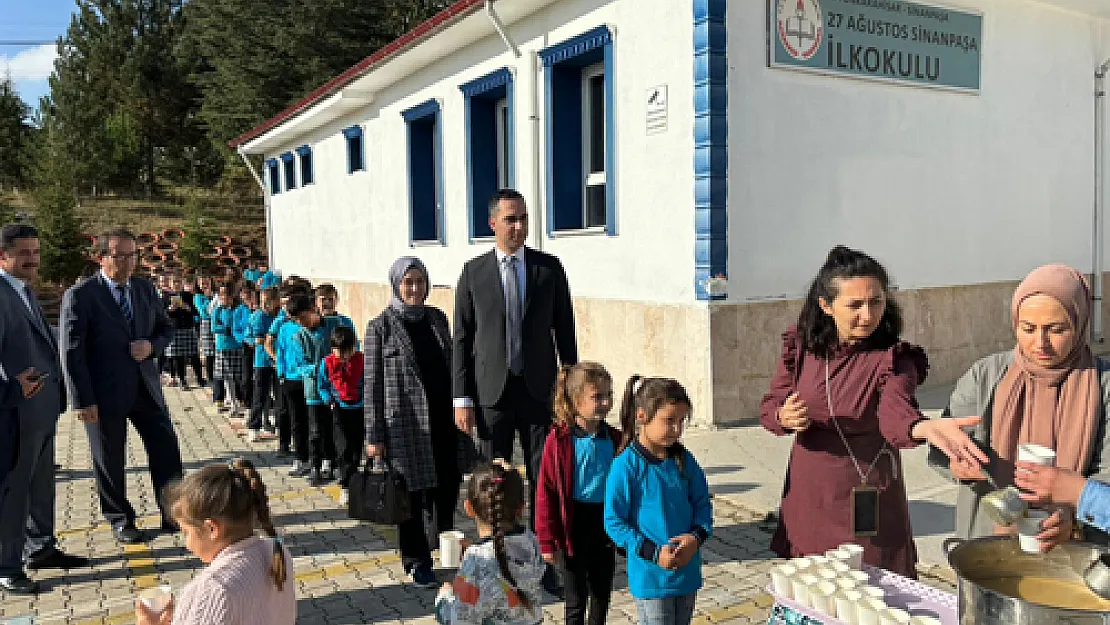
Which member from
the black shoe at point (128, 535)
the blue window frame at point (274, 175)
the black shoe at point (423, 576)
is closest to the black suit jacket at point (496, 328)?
the black shoe at point (423, 576)

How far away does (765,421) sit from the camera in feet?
9.35

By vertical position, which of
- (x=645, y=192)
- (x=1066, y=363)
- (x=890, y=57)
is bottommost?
(x=1066, y=363)

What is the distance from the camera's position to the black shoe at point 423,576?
4109 millimetres

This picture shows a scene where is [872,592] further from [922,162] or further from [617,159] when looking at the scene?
[922,162]

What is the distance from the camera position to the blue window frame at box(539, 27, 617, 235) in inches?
359

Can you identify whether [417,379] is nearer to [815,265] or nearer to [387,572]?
[387,572]

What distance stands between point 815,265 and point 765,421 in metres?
5.15

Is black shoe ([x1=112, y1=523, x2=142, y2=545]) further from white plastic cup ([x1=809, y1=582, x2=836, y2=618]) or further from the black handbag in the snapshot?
white plastic cup ([x1=809, y1=582, x2=836, y2=618])

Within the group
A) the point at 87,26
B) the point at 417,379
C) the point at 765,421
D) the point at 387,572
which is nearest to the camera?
the point at 765,421

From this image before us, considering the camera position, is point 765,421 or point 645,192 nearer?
point 765,421

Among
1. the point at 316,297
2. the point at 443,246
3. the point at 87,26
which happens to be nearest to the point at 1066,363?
the point at 316,297

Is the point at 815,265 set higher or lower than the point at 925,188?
lower

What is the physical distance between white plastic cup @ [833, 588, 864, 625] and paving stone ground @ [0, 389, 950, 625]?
1513mm

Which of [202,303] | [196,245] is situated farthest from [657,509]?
[196,245]
